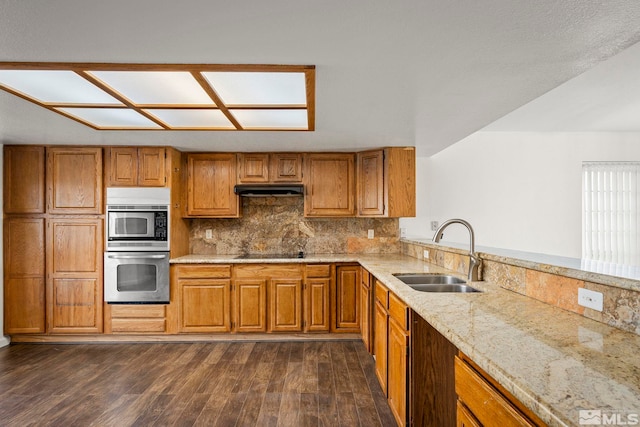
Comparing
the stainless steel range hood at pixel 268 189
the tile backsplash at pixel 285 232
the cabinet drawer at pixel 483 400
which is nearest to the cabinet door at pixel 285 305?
the tile backsplash at pixel 285 232

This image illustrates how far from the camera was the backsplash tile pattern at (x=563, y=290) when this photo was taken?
119 centimetres

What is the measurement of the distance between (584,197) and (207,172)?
5035 millimetres

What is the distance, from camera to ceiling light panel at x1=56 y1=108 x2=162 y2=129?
2559mm

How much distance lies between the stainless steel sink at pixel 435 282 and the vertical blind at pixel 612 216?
338 cm

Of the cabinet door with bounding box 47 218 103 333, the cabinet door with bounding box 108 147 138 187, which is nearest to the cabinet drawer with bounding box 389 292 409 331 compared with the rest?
the cabinet door with bounding box 108 147 138 187

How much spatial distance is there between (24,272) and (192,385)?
2.50 meters

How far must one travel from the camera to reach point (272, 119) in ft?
9.08

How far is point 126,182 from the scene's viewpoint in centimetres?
371

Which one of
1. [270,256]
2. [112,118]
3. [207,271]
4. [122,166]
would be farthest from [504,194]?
[122,166]

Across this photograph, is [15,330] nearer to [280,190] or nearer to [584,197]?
[280,190]

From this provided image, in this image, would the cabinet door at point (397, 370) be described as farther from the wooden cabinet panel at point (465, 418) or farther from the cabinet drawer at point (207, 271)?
the cabinet drawer at point (207, 271)

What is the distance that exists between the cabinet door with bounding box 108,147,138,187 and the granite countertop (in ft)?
11.0

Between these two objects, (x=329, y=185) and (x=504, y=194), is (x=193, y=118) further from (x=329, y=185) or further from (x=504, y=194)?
A: (x=504, y=194)

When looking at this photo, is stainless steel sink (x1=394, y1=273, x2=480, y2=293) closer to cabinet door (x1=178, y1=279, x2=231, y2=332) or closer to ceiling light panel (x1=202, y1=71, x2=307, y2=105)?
ceiling light panel (x1=202, y1=71, x2=307, y2=105)
